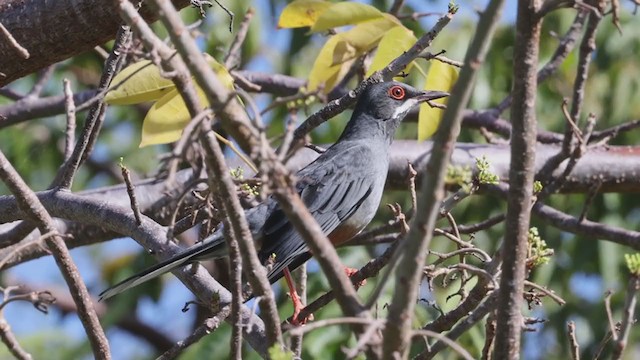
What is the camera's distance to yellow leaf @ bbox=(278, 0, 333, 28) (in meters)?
5.53

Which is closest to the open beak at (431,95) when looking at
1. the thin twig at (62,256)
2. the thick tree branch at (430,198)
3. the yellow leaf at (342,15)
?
the yellow leaf at (342,15)

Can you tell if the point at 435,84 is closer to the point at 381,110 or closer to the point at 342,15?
the point at 342,15

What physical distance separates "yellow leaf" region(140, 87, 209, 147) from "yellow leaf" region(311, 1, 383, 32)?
99 cm

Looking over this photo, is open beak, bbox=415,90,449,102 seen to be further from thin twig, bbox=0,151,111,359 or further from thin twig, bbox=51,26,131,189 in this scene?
thin twig, bbox=0,151,111,359

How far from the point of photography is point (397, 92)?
6.67 metres

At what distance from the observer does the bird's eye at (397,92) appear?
6.63 meters

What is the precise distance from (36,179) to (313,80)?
6847 millimetres

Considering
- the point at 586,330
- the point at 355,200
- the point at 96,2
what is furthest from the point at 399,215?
the point at 586,330

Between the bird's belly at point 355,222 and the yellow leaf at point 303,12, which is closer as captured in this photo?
the yellow leaf at point 303,12

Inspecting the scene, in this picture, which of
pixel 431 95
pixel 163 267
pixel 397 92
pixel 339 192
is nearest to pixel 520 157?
pixel 163 267

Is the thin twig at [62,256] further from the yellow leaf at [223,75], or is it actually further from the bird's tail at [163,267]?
the yellow leaf at [223,75]

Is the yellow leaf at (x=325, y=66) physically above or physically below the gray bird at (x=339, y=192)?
above

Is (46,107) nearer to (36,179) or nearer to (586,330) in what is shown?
(36,179)

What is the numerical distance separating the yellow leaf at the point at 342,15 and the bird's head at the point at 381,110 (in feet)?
4.96
